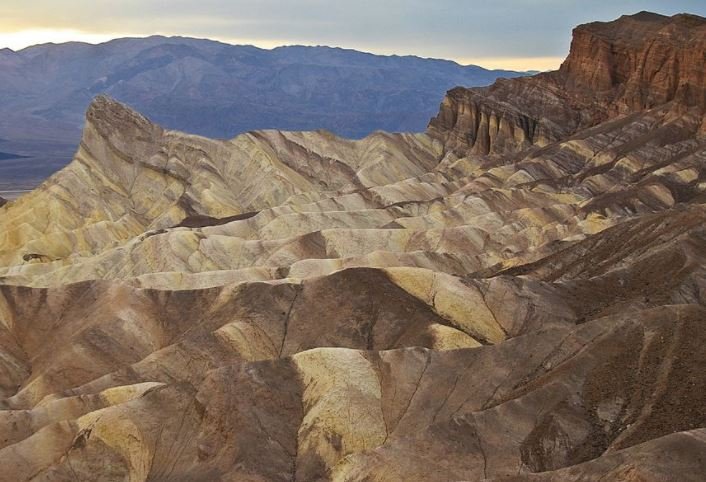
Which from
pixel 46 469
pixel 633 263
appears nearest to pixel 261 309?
pixel 46 469

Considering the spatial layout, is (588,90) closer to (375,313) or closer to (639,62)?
(639,62)

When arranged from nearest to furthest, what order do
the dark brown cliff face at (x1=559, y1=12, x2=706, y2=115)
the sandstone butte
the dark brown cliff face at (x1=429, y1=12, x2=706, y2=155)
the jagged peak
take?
the sandstone butte
the dark brown cliff face at (x1=559, y1=12, x2=706, y2=115)
the dark brown cliff face at (x1=429, y1=12, x2=706, y2=155)
the jagged peak

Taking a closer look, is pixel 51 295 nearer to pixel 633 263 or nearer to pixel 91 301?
pixel 91 301

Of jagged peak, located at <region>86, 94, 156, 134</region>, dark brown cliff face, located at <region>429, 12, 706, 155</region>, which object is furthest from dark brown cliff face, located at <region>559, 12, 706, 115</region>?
jagged peak, located at <region>86, 94, 156, 134</region>

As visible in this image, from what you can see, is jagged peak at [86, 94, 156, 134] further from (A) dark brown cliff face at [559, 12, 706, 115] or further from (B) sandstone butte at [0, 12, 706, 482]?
(A) dark brown cliff face at [559, 12, 706, 115]

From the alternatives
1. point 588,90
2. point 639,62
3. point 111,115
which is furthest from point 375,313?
point 588,90

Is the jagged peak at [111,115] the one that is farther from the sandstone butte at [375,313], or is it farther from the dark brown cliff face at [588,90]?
the dark brown cliff face at [588,90]
